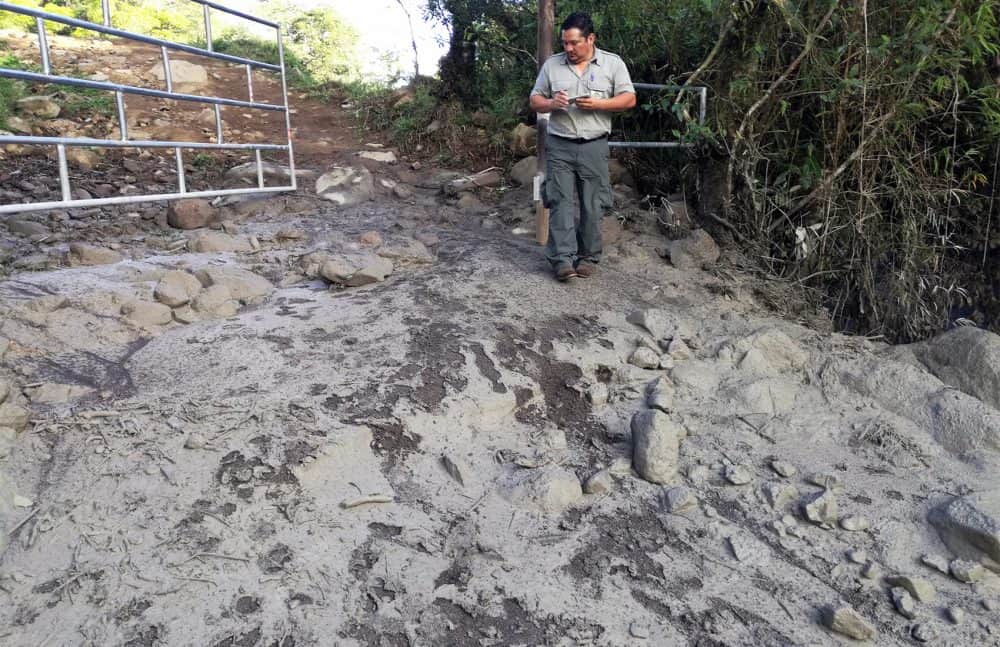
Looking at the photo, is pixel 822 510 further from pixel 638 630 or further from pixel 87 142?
pixel 87 142

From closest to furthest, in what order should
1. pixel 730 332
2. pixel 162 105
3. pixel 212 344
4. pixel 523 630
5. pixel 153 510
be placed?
pixel 523 630 < pixel 153 510 < pixel 212 344 < pixel 730 332 < pixel 162 105

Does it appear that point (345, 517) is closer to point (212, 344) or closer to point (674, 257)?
point (212, 344)

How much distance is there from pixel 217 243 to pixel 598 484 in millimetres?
2931

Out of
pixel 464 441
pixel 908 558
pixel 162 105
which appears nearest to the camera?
pixel 908 558

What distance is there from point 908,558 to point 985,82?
332cm

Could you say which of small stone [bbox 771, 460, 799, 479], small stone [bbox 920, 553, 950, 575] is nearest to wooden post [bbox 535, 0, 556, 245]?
small stone [bbox 771, 460, 799, 479]

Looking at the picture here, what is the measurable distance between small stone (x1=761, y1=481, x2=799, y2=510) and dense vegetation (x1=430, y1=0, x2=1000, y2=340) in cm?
221

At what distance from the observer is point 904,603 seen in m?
2.24

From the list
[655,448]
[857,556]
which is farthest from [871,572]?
[655,448]

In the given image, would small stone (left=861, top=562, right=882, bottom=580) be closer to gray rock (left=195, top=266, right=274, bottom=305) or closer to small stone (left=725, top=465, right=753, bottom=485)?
small stone (left=725, top=465, right=753, bottom=485)

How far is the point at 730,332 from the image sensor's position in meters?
3.82

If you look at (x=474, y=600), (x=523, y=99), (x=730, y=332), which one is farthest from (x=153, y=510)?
(x=523, y=99)

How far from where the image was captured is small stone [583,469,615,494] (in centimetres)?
265

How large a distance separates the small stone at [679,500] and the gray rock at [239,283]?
7.20 feet
